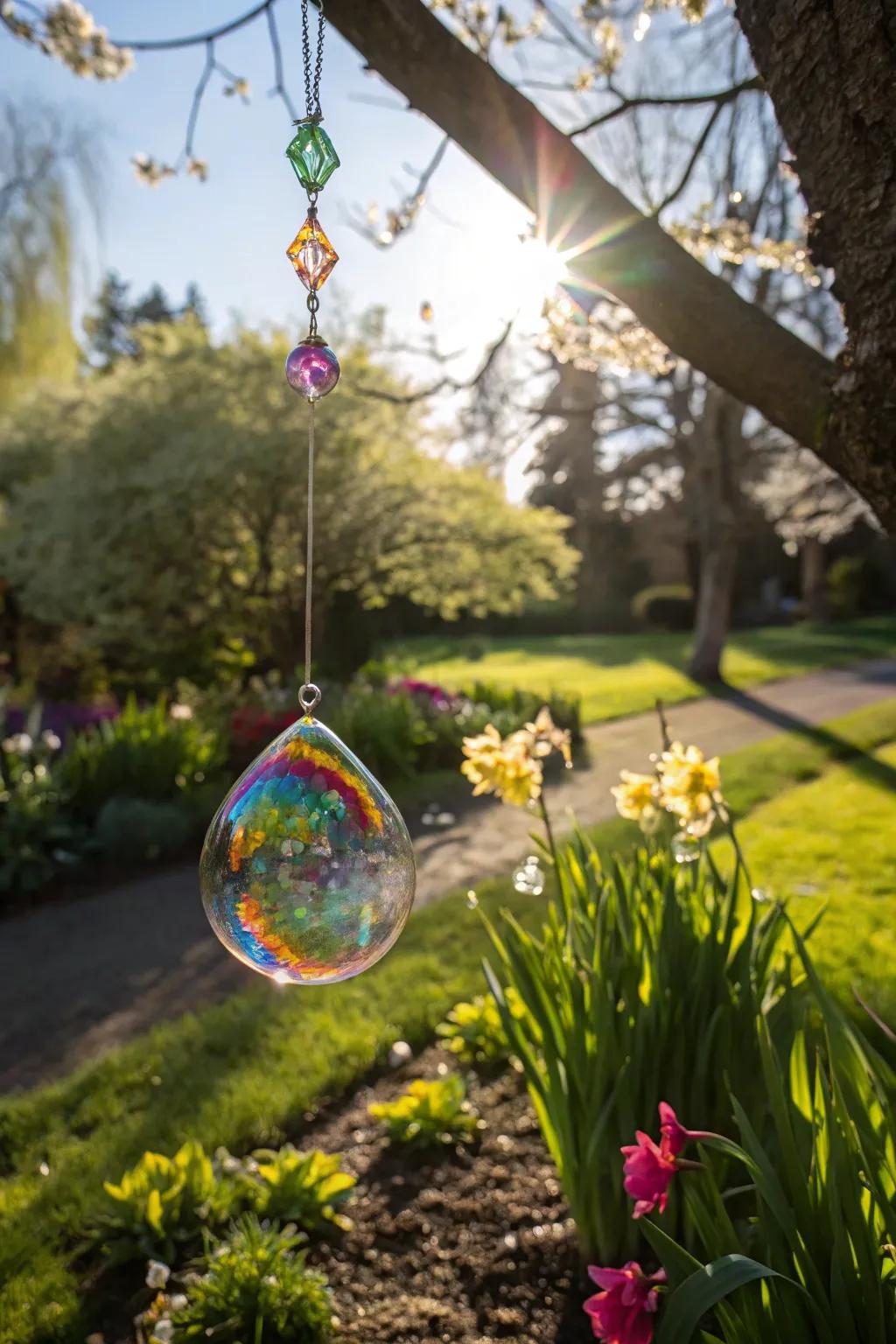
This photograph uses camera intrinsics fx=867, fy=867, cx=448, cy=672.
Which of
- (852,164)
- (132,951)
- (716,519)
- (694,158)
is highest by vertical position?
(694,158)

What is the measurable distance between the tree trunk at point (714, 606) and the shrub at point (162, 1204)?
12.1 metres

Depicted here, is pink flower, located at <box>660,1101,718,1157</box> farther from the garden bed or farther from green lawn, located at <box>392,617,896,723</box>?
green lawn, located at <box>392,617,896,723</box>

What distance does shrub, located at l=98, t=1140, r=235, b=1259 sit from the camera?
7.70ft

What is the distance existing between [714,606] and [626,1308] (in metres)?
12.8

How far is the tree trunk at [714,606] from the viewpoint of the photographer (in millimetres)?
13336

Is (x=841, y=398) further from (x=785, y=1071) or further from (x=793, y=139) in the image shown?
(x=785, y=1071)

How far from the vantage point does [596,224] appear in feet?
7.10

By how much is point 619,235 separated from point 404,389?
824cm

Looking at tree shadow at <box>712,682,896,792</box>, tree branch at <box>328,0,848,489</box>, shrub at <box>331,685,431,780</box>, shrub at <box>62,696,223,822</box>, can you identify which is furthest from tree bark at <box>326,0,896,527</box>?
tree shadow at <box>712,682,896,792</box>

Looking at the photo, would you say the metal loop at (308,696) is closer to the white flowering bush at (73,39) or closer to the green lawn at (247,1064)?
the green lawn at (247,1064)

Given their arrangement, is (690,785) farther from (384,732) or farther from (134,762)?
(384,732)

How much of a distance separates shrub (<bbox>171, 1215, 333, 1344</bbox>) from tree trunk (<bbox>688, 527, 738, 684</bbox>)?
40.4 feet

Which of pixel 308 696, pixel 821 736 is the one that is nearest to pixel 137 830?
pixel 308 696

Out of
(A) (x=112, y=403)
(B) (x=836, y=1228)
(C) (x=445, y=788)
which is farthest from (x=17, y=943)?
(A) (x=112, y=403)
